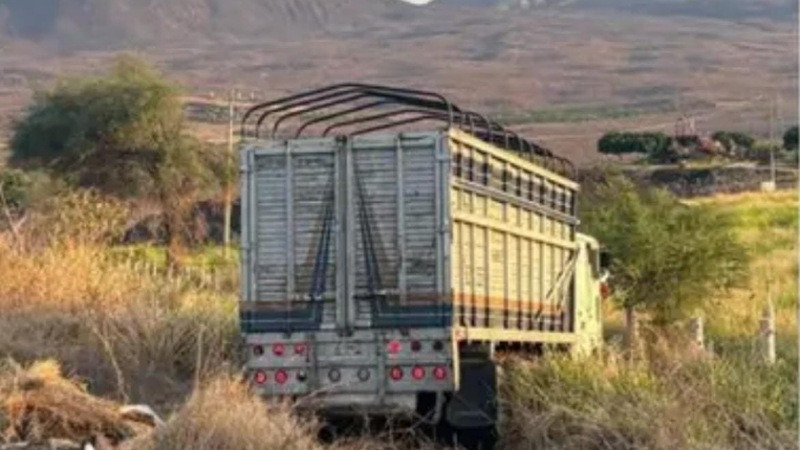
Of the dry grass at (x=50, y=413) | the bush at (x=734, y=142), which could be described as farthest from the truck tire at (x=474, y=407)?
the bush at (x=734, y=142)

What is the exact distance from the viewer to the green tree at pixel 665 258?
2983 centimetres

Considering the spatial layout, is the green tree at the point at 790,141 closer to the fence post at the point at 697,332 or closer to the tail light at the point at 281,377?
the fence post at the point at 697,332

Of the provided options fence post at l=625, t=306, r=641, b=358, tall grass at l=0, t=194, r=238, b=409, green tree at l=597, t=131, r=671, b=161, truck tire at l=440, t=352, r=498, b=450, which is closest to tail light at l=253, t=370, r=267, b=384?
tall grass at l=0, t=194, r=238, b=409

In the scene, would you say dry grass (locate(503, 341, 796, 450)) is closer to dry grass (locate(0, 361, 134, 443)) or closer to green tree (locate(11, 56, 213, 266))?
dry grass (locate(0, 361, 134, 443))

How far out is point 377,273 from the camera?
1653 cm

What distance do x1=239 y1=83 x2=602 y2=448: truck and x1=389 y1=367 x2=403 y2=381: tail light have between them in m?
0.02

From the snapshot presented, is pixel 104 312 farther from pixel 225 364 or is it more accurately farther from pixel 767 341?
pixel 767 341

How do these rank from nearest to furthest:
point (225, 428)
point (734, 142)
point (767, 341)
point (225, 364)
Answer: point (225, 428), point (225, 364), point (767, 341), point (734, 142)

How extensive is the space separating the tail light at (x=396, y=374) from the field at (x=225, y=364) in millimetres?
618

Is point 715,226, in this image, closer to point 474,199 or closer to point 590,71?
point 474,199

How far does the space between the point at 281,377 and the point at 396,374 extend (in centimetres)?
108

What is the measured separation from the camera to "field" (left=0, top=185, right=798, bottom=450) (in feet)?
50.1

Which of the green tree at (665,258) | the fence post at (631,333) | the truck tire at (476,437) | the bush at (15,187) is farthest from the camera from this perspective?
the bush at (15,187)

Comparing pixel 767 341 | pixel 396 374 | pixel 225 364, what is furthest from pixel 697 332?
pixel 396 374
